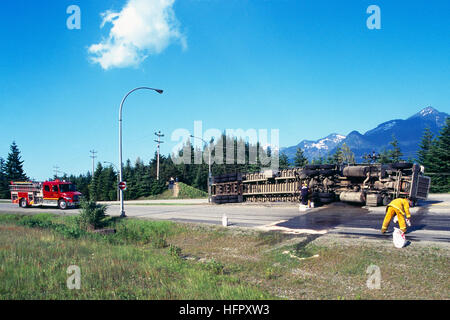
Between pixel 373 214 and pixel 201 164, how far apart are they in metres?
52.1

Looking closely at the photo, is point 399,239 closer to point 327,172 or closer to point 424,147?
point 327,172

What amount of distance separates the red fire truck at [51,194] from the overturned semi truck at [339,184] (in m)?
16.2

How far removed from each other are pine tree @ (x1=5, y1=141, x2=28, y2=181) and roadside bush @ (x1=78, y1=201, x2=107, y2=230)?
6703 centimetres

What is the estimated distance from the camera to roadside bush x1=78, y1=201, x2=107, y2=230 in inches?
677

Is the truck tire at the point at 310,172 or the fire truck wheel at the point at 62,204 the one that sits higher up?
the truck tire at the point at 310,172

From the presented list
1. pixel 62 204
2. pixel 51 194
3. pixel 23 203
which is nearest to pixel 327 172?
pixel 62 204

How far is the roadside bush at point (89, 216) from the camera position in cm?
1720

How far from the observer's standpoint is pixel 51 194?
27.9 m

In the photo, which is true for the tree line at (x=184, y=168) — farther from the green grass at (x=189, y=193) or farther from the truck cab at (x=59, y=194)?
the truck cab at (x=59, y=194)

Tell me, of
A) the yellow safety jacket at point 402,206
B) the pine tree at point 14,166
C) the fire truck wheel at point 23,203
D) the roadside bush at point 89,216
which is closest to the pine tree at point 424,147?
the yellow safety jacket at point 402,206

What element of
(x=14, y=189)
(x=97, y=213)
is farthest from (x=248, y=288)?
(x=14, y=189)

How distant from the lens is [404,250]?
844cm

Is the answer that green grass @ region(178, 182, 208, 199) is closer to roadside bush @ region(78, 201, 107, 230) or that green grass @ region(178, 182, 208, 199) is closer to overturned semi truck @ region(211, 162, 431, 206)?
overturned semi truck @ region(211, 162, 431, 206)

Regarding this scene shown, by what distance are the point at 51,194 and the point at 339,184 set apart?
27323 mm
